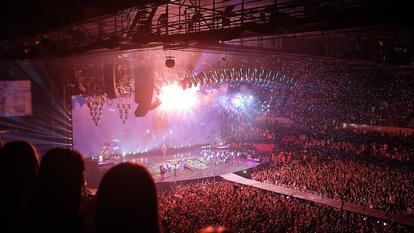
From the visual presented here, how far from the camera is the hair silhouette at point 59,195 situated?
6.82ft

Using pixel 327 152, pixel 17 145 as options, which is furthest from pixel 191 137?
pixel 17 145

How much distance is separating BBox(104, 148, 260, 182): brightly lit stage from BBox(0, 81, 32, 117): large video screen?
4.79 metres

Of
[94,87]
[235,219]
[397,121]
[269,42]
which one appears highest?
[269,42]

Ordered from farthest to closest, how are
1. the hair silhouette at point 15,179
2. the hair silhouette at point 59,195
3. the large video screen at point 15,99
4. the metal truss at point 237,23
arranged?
the large video screen at point 15,99
the metal truss at point 237,23
the hair silhouette at point 15,179
the hair silhouette at point 59,195

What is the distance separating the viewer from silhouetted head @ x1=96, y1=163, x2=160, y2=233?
5.54ft

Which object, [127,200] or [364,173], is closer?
[127,200]

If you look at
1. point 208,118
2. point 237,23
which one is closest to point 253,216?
point 237,23

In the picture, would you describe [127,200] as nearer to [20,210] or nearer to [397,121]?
[20,210]

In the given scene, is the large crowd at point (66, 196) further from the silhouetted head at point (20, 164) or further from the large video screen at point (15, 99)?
the large video screen at point (15, 99)

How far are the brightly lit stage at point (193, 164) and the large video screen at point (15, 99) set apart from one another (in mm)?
4787

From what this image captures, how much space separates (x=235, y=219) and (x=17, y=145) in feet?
20.8

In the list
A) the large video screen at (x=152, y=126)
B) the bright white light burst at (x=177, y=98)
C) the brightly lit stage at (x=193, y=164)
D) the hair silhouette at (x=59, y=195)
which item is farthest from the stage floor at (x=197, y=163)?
the hair silhouette at (x=59, y=195)

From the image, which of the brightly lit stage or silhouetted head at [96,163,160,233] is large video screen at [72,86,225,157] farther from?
silhouetted head at [96,163,160,233]

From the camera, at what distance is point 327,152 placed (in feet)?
65.4
